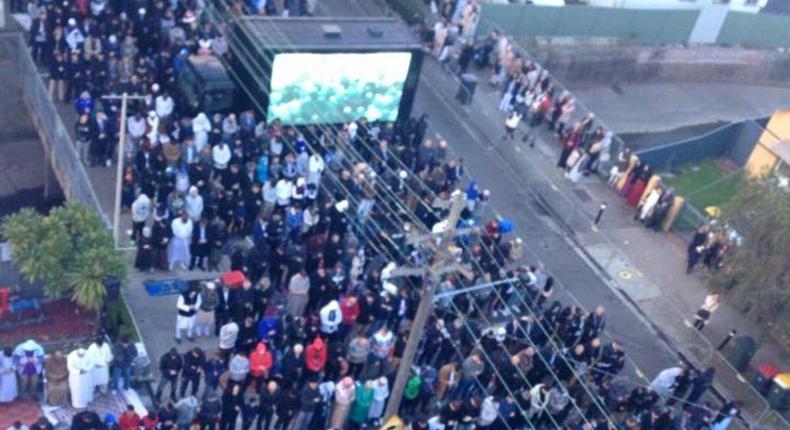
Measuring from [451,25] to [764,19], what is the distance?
53.1ft

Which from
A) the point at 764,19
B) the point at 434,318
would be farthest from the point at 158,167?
the point at 764,19

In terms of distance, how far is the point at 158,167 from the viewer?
19656 mm

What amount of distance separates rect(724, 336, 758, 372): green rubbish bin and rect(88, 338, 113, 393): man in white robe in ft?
43.1

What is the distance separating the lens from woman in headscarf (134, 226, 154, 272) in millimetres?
18922

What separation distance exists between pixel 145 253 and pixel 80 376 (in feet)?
12.0

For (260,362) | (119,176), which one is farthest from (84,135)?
(260,362)

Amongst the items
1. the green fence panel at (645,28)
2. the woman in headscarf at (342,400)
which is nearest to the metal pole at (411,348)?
the woman in headscarf at (342,400)

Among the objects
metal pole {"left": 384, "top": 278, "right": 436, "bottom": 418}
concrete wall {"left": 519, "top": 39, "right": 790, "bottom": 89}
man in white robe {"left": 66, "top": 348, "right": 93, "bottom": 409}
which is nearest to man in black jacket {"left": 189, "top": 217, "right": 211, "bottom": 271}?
man in white robe {"left": 66, "top": 348, "right": 93, "bottom": 409}

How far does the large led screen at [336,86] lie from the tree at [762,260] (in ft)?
27.1

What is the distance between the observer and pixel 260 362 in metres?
16.5

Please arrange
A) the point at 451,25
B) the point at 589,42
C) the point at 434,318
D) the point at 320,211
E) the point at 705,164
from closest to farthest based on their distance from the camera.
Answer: the point at 434,318 → the point at 320,211 → the point at 451,25 → the point at 705,164 → the point at 589,42

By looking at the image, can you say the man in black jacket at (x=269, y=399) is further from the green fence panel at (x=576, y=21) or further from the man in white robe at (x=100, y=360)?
the green fence panel at (x=576, y=21)

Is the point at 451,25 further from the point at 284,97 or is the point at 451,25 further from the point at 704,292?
the point at 704,292

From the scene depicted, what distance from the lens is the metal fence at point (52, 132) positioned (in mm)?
20594
